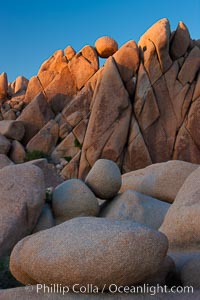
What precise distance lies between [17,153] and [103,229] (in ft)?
82.8

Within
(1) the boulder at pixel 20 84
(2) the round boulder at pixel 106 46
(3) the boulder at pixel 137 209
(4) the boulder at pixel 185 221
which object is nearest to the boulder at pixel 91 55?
(2) the round boulder at pixel 106 46

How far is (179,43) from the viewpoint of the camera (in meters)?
29.5

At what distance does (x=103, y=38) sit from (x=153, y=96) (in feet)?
27.2

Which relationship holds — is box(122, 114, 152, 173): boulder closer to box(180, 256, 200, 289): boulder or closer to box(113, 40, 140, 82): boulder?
box(113, 40, 140, 82): boulder

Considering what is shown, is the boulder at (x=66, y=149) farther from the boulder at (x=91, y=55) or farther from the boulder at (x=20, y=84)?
the boulder at (x=20, y=84)

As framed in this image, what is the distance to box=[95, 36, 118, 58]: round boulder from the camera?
3344 centimetres

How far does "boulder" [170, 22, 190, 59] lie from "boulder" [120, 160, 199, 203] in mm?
17606

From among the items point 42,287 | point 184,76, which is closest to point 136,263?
point 42,287

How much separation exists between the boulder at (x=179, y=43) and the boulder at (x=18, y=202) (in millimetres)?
21120

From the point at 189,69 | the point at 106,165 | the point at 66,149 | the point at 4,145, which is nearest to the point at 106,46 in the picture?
the point at 189,69

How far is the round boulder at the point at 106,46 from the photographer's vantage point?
3344 centimetres

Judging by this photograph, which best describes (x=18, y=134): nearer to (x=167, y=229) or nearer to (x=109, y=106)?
(x=109, y=106)

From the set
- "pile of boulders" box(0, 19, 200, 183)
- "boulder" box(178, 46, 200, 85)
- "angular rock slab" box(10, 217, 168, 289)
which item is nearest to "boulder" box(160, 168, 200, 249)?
"angular rock slab" box(10, 217, 168, 289)

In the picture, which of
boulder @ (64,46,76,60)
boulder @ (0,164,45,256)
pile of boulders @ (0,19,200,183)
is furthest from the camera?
boulder @ (64,46,76,60)
